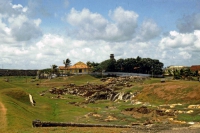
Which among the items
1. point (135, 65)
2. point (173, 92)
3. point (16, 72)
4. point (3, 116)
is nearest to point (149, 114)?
point (173, 92)

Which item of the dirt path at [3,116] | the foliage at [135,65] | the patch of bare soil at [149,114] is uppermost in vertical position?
the foliage at [135,65]

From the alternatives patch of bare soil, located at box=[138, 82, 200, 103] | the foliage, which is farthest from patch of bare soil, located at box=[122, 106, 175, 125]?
the foliage

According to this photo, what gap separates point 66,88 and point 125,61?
59.7 m

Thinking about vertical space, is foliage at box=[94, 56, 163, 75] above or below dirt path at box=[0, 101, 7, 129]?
above

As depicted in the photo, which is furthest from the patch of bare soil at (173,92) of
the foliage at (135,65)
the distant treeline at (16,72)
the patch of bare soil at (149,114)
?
the distant treeline at (16,72)

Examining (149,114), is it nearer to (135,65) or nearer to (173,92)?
(173,92)

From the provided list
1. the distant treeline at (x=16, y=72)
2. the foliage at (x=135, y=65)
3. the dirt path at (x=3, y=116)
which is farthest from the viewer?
the distant treeline at (x=16, y=72)

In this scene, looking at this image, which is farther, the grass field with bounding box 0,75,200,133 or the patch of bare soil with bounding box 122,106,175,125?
the patch of bare soil with bounding box 122,106,175,125

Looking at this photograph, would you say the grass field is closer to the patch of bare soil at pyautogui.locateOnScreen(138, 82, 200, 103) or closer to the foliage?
the patch of bare soil at pyautogui.locateOnScreen(138, 82, 200, 103)

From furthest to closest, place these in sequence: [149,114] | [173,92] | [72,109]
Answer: [173,92] → [72,109] → [149,114]

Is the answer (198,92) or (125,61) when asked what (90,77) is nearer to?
(125,61)

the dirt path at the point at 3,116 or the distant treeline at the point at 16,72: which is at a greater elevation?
the distant treeline at the point at 16,72

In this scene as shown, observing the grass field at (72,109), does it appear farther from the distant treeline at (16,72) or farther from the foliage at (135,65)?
the distant treeline at (16,72)

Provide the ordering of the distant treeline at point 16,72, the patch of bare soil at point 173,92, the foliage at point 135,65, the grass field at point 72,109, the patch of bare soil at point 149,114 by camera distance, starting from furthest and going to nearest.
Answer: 1. the distant treeline at point 16,72
2. the foliage at point 135,65
3. the patch of bare soil at point 173,92
4. the patch of bare soil at point 149,114
5. the grass field at point 72,109
